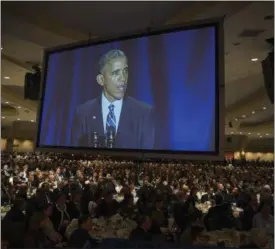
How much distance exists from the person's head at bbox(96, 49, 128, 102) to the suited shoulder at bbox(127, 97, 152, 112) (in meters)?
0.18

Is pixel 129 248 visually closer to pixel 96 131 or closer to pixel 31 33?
pixel 96 131

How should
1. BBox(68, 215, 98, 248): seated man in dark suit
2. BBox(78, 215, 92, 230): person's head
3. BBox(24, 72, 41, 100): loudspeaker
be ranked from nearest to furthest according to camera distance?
BBox(68, 215, 98, 248): seated man in dark suit
BBox(78, 215, 92, 230): person's head
BBox(24, 72, 41, 100): loudspeaker

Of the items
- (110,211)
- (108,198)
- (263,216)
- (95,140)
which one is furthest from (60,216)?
(263,216)

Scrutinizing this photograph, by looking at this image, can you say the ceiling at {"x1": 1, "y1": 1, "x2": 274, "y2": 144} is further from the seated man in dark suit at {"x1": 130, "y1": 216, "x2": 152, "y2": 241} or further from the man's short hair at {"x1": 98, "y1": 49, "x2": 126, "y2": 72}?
the seated man in dark suit at {"x1": 130, "y1": 216, "x2": 152, "y2": 241}

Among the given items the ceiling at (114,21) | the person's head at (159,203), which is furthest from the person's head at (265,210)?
the ceiling at (114,21)

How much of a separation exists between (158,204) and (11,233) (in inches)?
125

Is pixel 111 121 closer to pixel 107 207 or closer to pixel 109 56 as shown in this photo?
pixel 109 56

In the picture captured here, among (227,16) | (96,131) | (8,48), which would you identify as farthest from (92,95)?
(8,48)

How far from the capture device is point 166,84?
17.6 feet

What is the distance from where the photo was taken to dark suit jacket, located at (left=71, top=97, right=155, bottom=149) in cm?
539

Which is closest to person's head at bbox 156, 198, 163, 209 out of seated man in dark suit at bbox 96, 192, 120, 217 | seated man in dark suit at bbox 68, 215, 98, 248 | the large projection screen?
seated man in dark suit at bbox 96, 192, 120, 217

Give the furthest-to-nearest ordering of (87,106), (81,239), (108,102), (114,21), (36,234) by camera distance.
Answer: (114,21), (87,106), (108,102), (36,234), (81,239)

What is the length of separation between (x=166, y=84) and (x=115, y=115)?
0.92 m

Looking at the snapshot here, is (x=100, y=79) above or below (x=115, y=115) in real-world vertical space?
above
